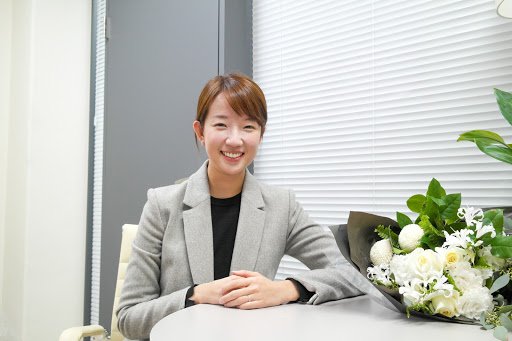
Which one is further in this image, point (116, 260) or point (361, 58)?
point (116, 260)

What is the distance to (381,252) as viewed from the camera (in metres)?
1.03

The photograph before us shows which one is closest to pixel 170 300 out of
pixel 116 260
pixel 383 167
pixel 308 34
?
pixel 383 167

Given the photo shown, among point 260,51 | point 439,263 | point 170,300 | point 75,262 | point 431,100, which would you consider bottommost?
point 75,262

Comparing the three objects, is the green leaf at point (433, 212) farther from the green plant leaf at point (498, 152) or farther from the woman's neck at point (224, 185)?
the woman's neck at point (224, 185)

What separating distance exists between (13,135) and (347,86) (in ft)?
8.69

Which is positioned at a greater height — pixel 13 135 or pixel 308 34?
pixel 308 34

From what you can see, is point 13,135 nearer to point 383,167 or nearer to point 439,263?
point 383,167

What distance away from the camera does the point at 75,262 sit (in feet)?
11.1

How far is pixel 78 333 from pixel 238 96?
3.41 ft

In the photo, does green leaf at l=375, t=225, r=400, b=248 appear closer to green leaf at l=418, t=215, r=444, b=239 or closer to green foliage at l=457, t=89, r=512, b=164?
green leaf at l=418, t=215, r=444, b=239

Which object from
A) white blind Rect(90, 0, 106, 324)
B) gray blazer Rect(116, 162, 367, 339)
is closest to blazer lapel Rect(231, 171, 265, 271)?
gray blazer Rect(116, 162, 367, 339)

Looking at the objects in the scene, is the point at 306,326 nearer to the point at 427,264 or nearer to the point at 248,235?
the point at 427,264

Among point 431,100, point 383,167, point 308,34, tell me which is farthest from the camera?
point 308,34

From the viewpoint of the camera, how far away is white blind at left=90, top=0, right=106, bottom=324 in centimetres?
341
